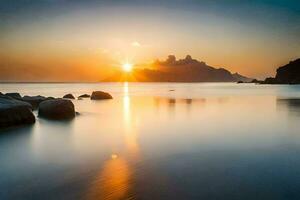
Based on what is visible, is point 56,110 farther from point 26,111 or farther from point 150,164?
point 150,164

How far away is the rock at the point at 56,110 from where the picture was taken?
2272 cm

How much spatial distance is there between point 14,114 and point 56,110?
4838 millimetres

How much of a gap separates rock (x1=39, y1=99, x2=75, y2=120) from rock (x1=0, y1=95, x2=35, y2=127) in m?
2.92

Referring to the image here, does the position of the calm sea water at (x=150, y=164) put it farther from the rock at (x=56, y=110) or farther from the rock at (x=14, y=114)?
the rock at (x=56, y=110)

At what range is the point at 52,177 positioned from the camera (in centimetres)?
854

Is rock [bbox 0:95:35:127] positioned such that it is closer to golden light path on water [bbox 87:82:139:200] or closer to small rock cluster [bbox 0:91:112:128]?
small rock cluster [bbox 0:91:112:128]

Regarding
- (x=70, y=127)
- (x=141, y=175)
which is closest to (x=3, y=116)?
(x=70, y=127)

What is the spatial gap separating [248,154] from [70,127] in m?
11.6

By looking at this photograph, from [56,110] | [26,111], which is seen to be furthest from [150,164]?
[56,110]

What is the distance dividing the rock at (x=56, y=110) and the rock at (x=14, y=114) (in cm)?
292

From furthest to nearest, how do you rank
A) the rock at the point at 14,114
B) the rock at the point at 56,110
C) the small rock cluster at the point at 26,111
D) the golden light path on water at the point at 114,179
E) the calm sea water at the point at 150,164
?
the rock at the point at 56,110
the small rock cluster at the point at 26,111
the rock at the point at 14,114
the calm sea water at the point at 150,164
the golden light path on water at the point at 114,179

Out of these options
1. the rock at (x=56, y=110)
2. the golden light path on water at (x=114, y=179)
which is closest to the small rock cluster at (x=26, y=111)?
the rock at (x=56, y=110)

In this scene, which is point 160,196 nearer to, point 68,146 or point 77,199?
point 77,199

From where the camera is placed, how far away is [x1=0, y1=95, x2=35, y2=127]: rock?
56.9 ft
